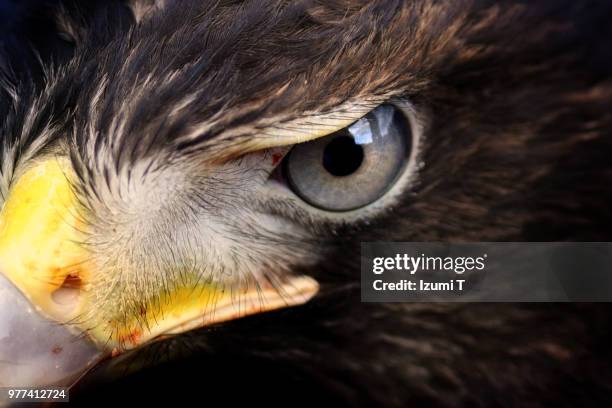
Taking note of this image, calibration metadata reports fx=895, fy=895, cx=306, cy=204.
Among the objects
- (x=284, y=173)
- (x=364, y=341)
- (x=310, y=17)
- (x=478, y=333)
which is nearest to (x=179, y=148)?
(x=284, y=173)

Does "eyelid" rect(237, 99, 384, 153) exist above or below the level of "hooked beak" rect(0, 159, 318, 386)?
above

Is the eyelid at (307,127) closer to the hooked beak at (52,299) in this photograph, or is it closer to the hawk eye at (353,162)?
the hawk eye at (353,162)

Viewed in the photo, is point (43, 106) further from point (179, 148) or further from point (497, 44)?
point (497, 44)

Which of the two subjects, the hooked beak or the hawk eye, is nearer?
the hooked beak

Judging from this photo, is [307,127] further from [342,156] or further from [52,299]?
[52,299]

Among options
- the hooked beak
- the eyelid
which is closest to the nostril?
the hooked beak

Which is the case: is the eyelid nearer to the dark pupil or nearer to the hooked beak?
the dark pupil

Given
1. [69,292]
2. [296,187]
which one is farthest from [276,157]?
[69,292]
